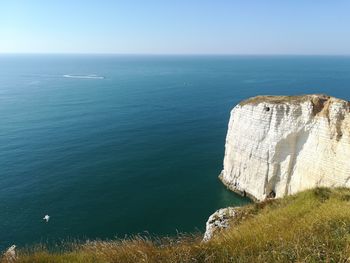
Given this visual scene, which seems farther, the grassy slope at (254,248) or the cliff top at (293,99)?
the cliff top at (293,99)

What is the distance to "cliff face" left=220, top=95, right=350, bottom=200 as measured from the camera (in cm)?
2717

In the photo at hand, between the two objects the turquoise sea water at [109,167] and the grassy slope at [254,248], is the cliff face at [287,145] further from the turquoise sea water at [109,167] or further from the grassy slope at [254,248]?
the grassy slope at [254,248]

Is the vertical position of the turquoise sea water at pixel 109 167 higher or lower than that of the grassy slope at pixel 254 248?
lower

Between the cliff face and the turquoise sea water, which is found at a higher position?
the cliff face

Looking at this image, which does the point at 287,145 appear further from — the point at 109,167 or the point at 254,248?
the point at 254,248

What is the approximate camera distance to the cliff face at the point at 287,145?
2717 centimetres

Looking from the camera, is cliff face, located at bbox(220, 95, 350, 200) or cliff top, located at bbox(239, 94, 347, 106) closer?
cliff face, located at bbox(220, 95, 350, 200)

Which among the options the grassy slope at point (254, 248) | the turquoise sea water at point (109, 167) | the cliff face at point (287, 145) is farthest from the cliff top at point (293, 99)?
the grassy slope at point (254, 248)

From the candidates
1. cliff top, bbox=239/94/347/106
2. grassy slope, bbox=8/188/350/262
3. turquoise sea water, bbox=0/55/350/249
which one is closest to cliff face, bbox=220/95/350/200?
cliff top, bbox=239/94/347/106

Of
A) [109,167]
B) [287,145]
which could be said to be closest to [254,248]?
[287,145]

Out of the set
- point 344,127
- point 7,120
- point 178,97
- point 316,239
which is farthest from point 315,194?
point 178,97

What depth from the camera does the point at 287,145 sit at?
30.9 m

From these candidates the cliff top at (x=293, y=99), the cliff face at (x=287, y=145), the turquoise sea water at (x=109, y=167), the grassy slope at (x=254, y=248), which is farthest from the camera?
the turquoise sea water at (x=109, y=167)

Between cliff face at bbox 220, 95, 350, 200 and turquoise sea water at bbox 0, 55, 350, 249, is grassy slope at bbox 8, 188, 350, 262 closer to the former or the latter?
turquoise sea water at bbox 0, 55, 350, 249
